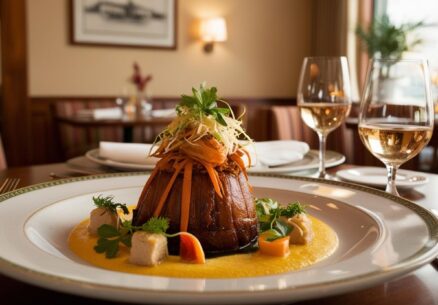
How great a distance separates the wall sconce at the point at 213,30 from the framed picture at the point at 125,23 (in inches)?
17.5

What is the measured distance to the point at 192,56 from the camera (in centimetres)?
766

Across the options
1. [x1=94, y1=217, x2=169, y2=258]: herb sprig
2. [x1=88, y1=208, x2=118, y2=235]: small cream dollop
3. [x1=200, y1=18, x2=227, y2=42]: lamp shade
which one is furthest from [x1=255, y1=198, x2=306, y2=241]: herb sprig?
[x1=200, y1=18, x2=227, y2=42]: lamp shade

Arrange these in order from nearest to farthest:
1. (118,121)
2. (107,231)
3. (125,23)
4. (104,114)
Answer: (107,231), (118,121), (104,114), (125,23)

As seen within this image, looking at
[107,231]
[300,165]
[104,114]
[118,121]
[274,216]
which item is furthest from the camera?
[104,114]

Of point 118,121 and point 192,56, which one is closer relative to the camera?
point 118,121

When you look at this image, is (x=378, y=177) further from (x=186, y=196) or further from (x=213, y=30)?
(x=213, y=30)

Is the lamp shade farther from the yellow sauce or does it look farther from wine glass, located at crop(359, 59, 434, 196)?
the yellow sauce

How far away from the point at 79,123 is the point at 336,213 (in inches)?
152

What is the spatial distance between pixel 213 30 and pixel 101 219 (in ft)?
22.1

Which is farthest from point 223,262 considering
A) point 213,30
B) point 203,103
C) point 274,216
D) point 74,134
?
point 213,30

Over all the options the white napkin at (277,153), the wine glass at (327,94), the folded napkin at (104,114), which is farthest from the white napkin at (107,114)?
the wine glass at (327,94)

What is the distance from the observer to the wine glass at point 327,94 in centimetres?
174

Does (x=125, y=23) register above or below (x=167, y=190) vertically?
above

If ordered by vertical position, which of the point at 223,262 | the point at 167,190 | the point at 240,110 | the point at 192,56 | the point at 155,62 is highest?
the point at 192,56
